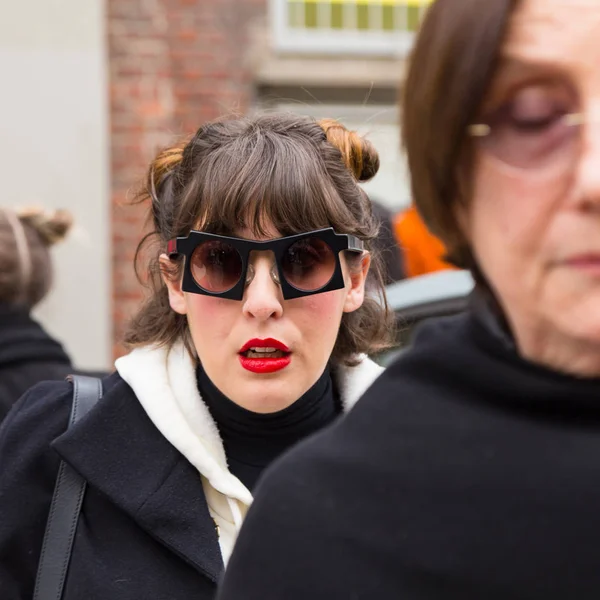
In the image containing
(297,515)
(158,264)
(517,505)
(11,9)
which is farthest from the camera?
(11,9)

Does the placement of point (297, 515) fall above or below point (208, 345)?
above

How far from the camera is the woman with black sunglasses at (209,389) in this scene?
6.73 ft

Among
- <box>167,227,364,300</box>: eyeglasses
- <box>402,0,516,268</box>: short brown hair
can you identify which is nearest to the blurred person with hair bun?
<box>167,227,364,300</box>: eyeglasses

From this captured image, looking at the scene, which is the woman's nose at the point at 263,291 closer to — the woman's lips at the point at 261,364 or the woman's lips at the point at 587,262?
the woman's lips at the point at 261,364

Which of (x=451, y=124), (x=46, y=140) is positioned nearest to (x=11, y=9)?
(x=46, y=140)

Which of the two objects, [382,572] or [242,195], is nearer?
[382,572]

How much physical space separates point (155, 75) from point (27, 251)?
145 inches

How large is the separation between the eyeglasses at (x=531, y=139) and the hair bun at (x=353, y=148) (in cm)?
114

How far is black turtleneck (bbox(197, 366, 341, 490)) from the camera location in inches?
85.7

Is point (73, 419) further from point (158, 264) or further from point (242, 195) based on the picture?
point (242, 195)

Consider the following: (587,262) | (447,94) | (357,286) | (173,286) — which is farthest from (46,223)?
(587,262)

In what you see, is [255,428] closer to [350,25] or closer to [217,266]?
[217,266]

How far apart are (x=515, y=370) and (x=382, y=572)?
0.23m

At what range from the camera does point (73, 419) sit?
2209 millimetres
